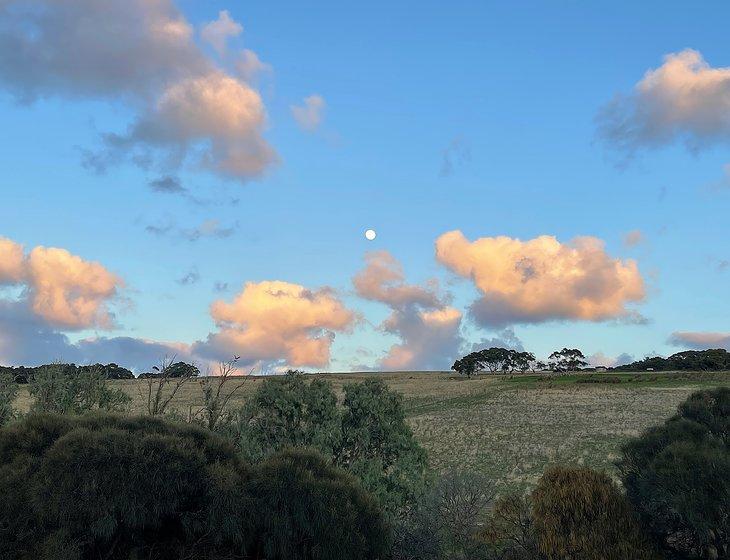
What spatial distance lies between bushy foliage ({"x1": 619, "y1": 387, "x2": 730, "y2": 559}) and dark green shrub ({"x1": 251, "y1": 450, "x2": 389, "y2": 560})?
643 cm

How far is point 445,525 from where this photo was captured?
17.3 meters

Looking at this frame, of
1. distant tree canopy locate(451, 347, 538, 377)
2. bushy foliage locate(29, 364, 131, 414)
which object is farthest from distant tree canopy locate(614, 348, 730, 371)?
bushy foliage locate(29, 364, 131, 414)

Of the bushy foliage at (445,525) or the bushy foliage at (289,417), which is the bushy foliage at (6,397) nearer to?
the bushy foliage at (289,417)

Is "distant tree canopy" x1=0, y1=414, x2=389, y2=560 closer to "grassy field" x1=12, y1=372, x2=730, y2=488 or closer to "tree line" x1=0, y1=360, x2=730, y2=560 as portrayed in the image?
"tree line" x1=0, y1=360, x2=730, y2=560

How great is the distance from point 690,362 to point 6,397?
161 m

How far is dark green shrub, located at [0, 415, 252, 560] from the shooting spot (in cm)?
1235

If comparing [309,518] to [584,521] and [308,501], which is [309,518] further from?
[584,521]

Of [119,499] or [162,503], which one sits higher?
[119,499]

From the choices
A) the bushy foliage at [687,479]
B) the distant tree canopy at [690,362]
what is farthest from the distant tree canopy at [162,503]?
the distant tree canopy at [690,362]

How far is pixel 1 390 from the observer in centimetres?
3119

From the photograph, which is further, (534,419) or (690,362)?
(690,362)

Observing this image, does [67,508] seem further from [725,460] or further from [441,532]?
[725,460]

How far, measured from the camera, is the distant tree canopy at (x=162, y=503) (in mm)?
12430

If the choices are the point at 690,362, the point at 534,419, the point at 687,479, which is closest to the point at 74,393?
the point at 687,479
